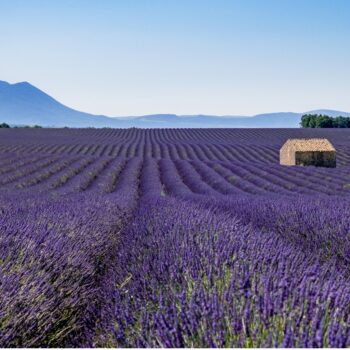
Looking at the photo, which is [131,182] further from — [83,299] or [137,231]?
[83,299]

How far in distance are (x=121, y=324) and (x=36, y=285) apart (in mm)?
751

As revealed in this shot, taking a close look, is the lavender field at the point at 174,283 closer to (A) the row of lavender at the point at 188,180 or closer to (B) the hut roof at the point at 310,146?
(A) the row of lavender at the point at 188,180

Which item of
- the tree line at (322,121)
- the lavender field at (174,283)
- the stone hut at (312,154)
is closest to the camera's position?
the lavender field at (174,283)

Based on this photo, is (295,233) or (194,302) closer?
(194,302)

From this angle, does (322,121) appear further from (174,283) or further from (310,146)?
(174,283)

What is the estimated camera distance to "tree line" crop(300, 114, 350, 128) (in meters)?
76.5

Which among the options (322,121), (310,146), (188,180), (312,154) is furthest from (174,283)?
(322,121)

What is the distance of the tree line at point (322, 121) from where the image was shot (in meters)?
76.5

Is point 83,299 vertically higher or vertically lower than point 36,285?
lower

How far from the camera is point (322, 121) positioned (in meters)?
76.5

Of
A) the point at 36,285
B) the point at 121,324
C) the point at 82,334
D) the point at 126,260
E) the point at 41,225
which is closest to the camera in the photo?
the point at 121,324

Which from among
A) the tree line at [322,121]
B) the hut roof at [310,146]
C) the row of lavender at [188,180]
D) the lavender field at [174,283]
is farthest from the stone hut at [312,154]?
the tree line at [322,121]

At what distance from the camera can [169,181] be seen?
17812mm

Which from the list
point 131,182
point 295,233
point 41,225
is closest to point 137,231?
point 41,225
